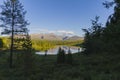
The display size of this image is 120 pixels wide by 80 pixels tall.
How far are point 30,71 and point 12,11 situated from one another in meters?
18.4

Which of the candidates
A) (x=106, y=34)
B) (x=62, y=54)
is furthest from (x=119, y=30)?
(x=62, y=54)

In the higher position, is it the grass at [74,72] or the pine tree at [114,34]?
the pine tree at [114,34]

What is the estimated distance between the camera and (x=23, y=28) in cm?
4381

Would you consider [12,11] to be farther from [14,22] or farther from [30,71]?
[30,71]

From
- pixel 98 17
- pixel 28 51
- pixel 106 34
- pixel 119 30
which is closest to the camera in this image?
pixel 119 30

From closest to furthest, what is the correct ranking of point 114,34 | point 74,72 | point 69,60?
point 114,34, point 74,72, point 69,60

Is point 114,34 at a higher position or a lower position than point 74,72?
higher

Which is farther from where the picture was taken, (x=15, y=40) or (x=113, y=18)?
(x=15, y=40)

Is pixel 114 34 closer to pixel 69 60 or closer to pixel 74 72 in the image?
pixel 74 72

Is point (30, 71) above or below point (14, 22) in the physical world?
below

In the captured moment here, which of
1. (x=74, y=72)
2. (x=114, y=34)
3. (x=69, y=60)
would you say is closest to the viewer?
(x=114, y=34)

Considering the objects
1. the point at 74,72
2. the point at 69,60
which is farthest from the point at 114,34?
the point at 69,60

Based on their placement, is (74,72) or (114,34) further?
(74,72)

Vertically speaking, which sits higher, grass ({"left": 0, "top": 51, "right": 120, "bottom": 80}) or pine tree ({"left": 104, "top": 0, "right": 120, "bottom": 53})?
pine tree ({"left": 104, "top": 0, "right": 120, "bottom": 53})
